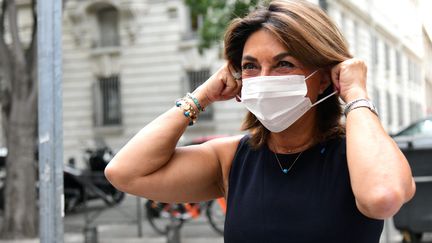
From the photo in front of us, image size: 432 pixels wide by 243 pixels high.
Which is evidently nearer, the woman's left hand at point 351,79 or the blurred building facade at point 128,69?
the woman's left hand at point 351,79

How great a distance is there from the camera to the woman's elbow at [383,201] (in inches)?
66.6

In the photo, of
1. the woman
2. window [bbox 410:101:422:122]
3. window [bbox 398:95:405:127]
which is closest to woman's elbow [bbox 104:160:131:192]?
the woman

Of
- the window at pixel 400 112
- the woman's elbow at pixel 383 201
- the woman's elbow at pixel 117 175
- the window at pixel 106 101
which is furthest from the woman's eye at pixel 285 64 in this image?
the window at pixel 106 101

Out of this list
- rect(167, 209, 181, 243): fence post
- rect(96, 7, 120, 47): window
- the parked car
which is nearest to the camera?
the parked car

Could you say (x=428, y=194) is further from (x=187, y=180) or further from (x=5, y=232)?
(x=5, y=232)

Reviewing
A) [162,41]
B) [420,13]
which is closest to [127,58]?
[162,41]

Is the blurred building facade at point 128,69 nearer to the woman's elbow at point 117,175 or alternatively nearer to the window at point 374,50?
the window at point 374,50

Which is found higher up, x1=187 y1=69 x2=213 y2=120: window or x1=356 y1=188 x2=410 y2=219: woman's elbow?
x1=356 y1=188 x2=410 y2=219: woman's elbow

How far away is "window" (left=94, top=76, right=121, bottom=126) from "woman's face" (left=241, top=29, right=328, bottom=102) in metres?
21.0

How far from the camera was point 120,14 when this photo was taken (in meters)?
22.2

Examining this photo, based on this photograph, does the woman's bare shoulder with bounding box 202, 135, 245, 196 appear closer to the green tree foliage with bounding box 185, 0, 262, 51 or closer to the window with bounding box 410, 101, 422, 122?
the window with bounding box 410, 101, 422, 122

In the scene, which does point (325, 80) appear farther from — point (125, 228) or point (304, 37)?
point (125, 228)

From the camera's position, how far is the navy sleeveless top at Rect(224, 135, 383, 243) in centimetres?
183

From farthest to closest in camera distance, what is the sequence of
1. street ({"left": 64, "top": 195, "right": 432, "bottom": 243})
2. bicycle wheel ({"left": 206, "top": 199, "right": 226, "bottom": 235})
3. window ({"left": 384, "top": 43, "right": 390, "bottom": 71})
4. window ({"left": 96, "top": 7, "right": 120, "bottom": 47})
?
window ({"left": 96, "top": 7, "right": 120, "bottom": 47}) < street ({"left": 64, "top": 195, "right": 432, "bottom": 243}) < bicycle wheel ({"left": 206, "top": 199, "right": 226, "bottom": 235}) < window ({"left": 384, "top": 43, "right": 390, "bottom": 71})
